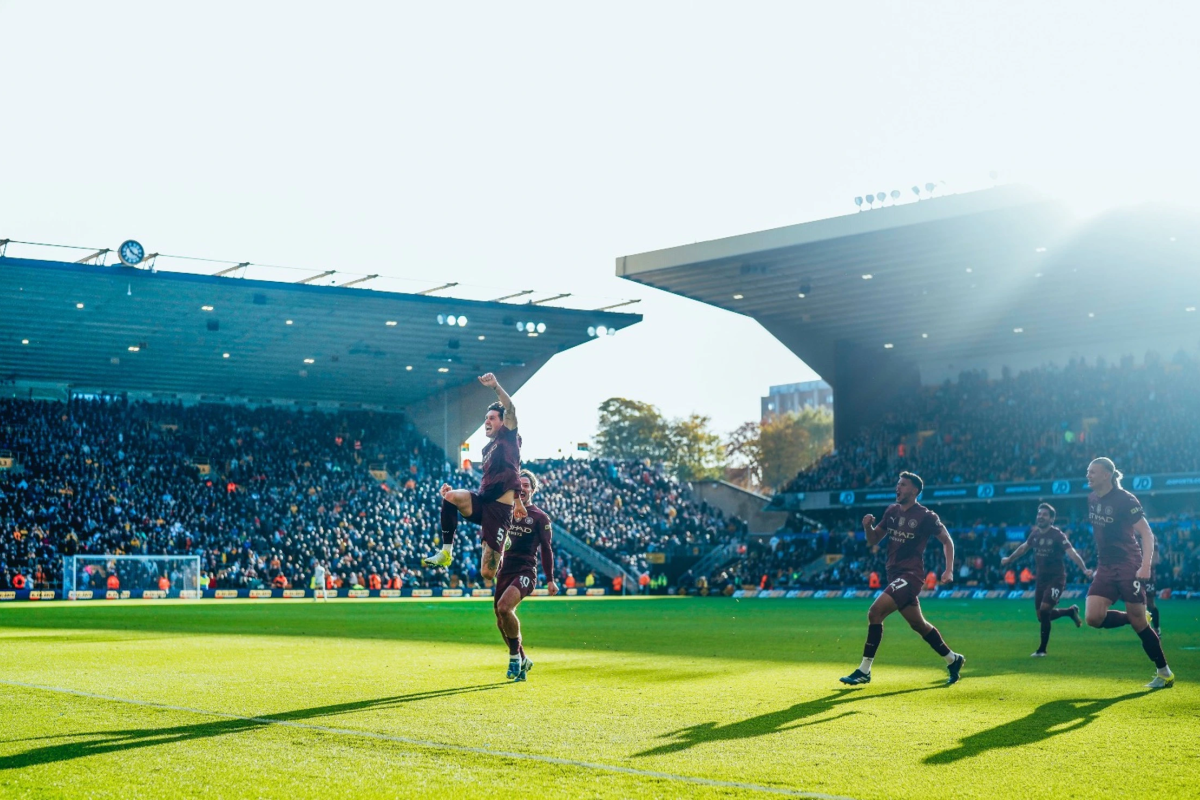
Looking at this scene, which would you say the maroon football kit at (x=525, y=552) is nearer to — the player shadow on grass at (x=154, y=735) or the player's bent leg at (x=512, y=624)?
the player's bent leg at (x=512, y=624)

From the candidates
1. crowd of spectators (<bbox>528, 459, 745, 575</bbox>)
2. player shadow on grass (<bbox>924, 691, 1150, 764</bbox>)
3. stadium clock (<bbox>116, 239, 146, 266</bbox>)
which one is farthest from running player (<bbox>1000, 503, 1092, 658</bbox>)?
crowd of spectators (<bbox>528, 459, 745, 575</bbox>)

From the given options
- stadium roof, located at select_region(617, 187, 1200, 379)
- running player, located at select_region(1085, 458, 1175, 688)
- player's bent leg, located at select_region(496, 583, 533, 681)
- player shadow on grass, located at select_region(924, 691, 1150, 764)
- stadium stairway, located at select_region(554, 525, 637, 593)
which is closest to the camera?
player shadow on grass, located at select_region(924, 691, 1150, 764)

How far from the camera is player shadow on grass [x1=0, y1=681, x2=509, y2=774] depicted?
7820mm

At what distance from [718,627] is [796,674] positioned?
36.7 feet

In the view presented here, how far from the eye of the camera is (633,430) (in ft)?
318

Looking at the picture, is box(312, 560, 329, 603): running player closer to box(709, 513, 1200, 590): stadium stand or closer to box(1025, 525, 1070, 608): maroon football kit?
box(709, 513, 1200, 590): stadium stand

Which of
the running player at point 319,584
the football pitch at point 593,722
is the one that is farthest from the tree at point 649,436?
the football pitch at point 593,722

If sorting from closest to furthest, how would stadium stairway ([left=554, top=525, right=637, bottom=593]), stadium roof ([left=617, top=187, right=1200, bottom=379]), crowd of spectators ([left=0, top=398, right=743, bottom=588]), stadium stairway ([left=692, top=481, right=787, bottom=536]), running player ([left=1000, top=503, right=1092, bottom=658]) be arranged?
running player ([left=1000, top=503, right=1092, bottom=658]), stadium roof ([left=617, top=187, right=1200, bottom=379]), crowd of spectators ([left=0, top=398, right=743, bottom=588]), stadium stairway ([left=554, top=525, right=637, bottom=593]), stadium stairway ([left=692, top=481, right=787, bottom=536])

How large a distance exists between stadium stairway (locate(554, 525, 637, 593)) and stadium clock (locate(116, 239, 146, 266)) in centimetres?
2573

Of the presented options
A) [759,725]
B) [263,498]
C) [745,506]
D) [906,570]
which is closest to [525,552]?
[906,570]

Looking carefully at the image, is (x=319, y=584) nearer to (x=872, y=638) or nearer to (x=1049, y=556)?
(x=1049, y=556)

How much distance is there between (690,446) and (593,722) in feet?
289

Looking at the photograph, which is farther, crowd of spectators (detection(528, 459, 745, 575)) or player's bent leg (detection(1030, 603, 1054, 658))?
crowd of spectators (detection(528, 459, 745, 575))

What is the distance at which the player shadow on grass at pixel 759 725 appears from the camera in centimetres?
845
